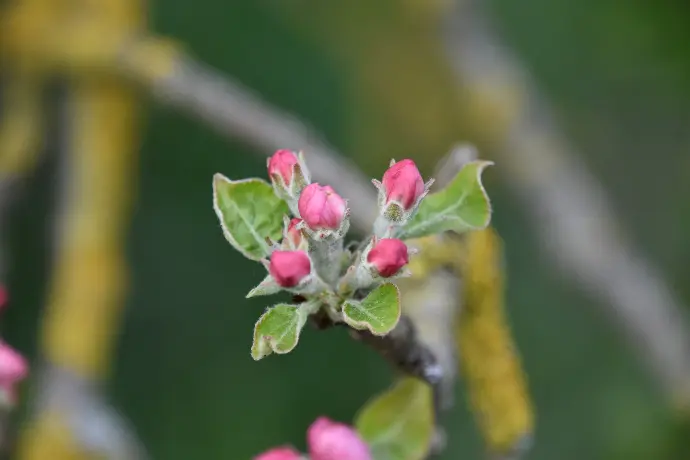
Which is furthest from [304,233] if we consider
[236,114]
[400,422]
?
[236,114]

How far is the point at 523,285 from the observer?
3.45 ft

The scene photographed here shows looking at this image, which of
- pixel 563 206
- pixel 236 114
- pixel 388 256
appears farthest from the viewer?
pixel 563 206

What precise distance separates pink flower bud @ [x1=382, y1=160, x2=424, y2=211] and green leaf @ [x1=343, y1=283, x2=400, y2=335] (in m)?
0.03

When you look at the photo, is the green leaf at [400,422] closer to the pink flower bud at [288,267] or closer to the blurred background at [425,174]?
the pink flower bud at [288,267]

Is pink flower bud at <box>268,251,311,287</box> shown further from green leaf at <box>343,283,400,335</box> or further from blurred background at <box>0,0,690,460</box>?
blurred background at <box>0,0,690,460</box>

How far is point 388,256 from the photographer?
0.74ft

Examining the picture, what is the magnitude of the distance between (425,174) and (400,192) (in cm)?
74

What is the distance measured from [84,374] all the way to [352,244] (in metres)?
0.39

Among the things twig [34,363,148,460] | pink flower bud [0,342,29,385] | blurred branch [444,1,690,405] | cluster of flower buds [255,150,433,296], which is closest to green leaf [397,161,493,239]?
cluster of flower buds [255,150,433,296]

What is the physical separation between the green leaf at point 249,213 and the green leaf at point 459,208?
4cm

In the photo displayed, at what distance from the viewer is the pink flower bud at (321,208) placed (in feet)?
0.75

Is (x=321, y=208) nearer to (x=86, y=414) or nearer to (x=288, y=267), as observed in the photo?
(x=288, y=267)

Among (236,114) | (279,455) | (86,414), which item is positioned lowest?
(279,455)

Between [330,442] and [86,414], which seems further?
[86,414]
